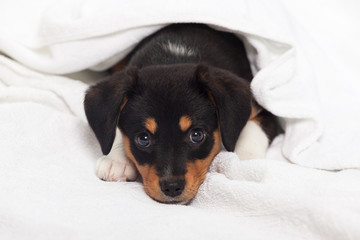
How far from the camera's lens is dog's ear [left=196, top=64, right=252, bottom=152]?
2.53 m

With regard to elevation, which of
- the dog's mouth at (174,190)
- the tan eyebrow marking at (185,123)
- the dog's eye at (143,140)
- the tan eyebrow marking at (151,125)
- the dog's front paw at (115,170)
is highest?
the tan eyebrow marking at (185,123)

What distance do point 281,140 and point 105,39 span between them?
4.49ft

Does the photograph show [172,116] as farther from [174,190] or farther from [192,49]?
[192,49]

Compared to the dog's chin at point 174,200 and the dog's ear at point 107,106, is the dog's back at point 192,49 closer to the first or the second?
the dog's ear at point 107,106

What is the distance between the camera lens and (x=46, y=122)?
9.70ft

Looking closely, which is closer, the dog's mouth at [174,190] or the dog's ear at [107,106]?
the dog's mouth at [174,190]

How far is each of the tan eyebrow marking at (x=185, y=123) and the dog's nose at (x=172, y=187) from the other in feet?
0.95

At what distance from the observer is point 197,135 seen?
8.41 ft

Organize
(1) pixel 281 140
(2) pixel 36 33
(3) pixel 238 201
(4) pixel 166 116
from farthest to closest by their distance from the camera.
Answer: (2) pixel 36 33 < (1) pixel 281 140 < (4) pixel 166 116 < (3) pixel 238 201

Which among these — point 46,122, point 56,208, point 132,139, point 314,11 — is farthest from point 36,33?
point 314,11

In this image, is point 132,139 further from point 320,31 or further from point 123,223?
point 320,31

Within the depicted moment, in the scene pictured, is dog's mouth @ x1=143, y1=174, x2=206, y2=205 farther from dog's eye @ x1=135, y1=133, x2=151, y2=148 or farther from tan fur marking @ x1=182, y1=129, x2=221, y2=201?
dog's eye @ x1=135, y1=133, x2=151, y2=148

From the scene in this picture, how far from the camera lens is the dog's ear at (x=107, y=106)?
256 cm

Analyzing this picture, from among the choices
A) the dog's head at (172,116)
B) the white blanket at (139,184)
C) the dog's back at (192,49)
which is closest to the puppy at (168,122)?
the dog's head at (172,116)
